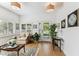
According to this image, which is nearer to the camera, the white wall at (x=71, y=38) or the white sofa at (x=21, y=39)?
the white wall at (x=71, y=38)

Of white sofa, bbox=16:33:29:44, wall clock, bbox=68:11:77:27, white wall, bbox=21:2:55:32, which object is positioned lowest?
white sofa, bbox=16:33:29:44

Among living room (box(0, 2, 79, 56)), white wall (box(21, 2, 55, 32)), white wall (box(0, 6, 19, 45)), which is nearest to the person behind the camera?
living room (box(0, 2, 79, 56))

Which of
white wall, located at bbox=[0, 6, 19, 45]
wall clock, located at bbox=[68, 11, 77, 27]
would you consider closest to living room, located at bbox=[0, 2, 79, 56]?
white wall, located at bbox=[0, 6, 19, 45]

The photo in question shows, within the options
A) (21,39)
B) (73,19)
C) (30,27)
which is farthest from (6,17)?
(73,19)

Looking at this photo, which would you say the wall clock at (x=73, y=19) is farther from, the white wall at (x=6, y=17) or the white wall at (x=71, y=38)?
the white wall at (x=6, y=17)

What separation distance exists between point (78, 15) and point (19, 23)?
6.67 feet

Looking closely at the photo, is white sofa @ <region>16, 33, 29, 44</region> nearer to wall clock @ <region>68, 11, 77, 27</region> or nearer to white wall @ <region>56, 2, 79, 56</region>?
white wall @ <region>56, 2, 79, 56</region>

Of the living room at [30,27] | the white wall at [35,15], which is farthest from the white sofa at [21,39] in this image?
the white wall at [35,15]

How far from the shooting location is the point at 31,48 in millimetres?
4488

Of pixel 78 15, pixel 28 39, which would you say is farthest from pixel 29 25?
pixel 78 15

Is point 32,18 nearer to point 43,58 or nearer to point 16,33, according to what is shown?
point 16,33

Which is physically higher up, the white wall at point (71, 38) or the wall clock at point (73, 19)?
the wall clock at point (73, 19)

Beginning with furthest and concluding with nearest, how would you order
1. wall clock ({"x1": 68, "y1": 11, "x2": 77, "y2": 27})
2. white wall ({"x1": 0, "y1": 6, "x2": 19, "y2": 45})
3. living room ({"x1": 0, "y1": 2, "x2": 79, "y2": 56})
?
white wall ({"x1": 0, "y1": 6, "x2": 19, "y2": 45})
living room ({"x1": 0, "y1": 2, "x2": 79, "y2": 56})
wall clock ({"x1": 68, "y1": 11, "x2": 77, "y2": 27})

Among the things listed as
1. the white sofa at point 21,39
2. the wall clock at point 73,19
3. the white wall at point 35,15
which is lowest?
the white sofa at point 21,39
